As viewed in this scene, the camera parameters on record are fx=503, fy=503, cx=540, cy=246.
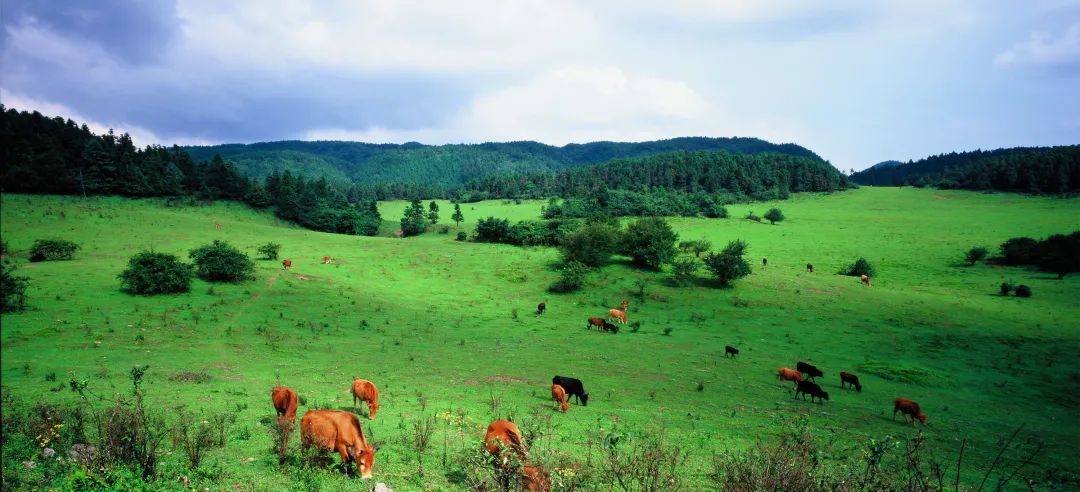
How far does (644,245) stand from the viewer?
50812mm

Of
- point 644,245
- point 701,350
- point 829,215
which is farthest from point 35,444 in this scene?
point 829,215

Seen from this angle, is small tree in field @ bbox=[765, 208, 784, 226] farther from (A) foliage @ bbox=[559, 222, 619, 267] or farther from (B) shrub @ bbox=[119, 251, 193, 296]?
(B) shrub @ bbox=[119, 251, 193, 296]

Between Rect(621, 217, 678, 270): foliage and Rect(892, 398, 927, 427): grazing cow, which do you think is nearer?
Rect(892, 398, 927, 427): grazing cow

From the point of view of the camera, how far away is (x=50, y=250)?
122 feet

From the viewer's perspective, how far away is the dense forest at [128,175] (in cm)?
6244

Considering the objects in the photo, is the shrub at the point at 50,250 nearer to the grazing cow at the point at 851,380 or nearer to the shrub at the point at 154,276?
the shrub at the point at 154,276

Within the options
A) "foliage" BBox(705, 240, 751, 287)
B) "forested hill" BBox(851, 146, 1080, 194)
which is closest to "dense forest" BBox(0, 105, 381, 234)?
"foliage" BBox(705, 240, 751, 287)

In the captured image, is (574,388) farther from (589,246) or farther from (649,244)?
(649,244)

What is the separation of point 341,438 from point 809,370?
876 inches

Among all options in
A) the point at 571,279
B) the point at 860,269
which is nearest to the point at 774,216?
the point at 860,269

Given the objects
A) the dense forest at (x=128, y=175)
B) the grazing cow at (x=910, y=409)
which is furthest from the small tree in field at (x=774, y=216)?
the grazing cow at (x=910, y=409)

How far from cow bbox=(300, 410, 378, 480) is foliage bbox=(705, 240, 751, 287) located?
39.4 meters

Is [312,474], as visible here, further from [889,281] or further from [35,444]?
[889,281]

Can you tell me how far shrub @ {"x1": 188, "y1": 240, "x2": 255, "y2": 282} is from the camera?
34.2 metres
